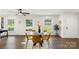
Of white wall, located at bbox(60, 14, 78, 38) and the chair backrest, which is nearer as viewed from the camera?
white wall, located at bbox(60, 14, 78, 38)

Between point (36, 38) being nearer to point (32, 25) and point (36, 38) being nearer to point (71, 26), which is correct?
point (71, 26)

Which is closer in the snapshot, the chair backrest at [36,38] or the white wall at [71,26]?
the white wall at [71,26]

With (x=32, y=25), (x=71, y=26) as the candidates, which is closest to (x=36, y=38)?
(x=71, y=26)

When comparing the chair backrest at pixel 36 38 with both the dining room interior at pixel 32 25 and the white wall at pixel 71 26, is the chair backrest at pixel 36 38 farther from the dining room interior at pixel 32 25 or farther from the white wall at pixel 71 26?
the white wall at pixel 71 26

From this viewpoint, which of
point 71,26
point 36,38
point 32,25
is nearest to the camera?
point 32,25

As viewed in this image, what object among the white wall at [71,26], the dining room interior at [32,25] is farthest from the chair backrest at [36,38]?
the white wall at [71,26]

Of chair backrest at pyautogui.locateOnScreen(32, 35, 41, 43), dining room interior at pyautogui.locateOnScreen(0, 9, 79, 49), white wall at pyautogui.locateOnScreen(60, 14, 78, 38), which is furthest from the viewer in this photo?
chair backrest at pyautogui.locateOnScreen(32, 35, 41, 43)

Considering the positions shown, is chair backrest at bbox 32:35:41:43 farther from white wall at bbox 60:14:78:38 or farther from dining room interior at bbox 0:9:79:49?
white wall at bbox 60:14:78:38

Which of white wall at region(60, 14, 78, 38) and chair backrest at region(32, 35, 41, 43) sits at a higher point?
white wall at region(60, 14, 78, 38)

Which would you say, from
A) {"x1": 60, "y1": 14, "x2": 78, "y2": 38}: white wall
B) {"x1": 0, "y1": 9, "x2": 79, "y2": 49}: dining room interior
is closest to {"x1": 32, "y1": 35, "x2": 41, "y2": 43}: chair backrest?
{"x1": 0, "y1": 9, "x2": 79, "y2": 49}: dining room interior
